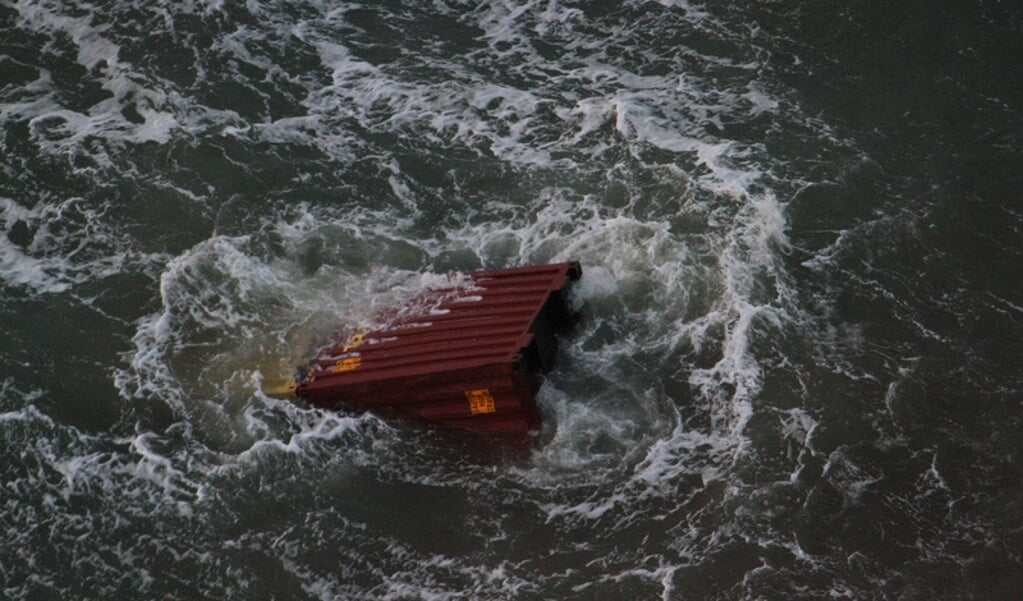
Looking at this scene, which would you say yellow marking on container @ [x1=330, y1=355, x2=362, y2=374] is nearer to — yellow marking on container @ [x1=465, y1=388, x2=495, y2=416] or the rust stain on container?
the rust stain on container

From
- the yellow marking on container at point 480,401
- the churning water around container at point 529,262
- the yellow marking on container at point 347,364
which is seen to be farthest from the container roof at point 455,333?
the churning water around container at point 529,262

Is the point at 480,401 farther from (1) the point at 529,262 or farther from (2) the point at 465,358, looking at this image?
(1) the point at 529,262

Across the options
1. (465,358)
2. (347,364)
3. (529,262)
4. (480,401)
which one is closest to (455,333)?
(465,358)

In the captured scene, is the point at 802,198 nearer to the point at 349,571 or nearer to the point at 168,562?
the point at 349,571

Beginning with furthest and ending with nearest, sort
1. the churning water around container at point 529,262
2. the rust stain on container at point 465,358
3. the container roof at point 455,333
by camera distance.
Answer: the container roof at point 455,333 → the rust stain on container at point 465,358 → the churning water around container at point 529,262

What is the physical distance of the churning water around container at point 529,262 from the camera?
674 inches

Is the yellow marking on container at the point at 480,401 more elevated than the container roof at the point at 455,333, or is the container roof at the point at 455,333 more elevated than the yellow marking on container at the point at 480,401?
the container roof at the point at 455,333

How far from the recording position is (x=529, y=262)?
846 inches

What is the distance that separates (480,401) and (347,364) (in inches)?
92.5

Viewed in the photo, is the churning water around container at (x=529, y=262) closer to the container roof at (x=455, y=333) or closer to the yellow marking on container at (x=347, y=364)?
the container roof at (x=455, y=333)

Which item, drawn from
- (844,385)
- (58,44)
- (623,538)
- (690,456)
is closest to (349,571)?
(623,538)

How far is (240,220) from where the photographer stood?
2286 centimetres

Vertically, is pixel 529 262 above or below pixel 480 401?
above

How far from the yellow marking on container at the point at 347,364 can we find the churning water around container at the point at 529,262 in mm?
833
